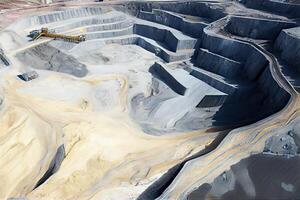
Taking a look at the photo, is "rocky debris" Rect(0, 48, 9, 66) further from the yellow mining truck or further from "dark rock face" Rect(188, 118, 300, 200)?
"dark rock face" Rect(188, 118, 300, 200)

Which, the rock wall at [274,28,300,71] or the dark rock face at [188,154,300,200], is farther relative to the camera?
the rock wall at [274,28,300,71]

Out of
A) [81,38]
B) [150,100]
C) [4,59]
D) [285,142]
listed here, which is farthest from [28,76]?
[285,142]

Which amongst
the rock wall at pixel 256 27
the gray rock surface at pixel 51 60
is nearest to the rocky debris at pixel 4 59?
the gray rock surface at pixel 51 60

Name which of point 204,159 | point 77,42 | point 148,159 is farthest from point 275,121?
point 77,42

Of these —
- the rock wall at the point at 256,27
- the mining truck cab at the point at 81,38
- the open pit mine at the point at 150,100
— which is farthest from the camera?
the mining truck cab at the point at 81,38

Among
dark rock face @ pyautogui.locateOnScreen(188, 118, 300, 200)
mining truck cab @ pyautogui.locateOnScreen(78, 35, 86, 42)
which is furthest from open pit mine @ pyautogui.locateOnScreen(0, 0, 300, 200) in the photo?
mining truck cab @ pyautogui.locateOnScreen(78, 35, 86, 42)

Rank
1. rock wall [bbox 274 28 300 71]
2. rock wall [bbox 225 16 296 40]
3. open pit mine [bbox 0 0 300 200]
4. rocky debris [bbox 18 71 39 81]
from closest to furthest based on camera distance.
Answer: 1. open pit mine [bbox 0 0 300 200]
2. rock wall [bbox 274 28 300 71]
3. rocky debris [bbox 18 71 39 81]
4. rock wall [bbox 225 16 296 40]

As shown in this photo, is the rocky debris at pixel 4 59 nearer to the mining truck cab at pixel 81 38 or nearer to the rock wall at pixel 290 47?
the mining truck cab at pixel 81 38

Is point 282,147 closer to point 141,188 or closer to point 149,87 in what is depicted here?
point 141,188

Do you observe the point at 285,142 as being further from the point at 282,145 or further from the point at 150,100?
the point at 150,100
